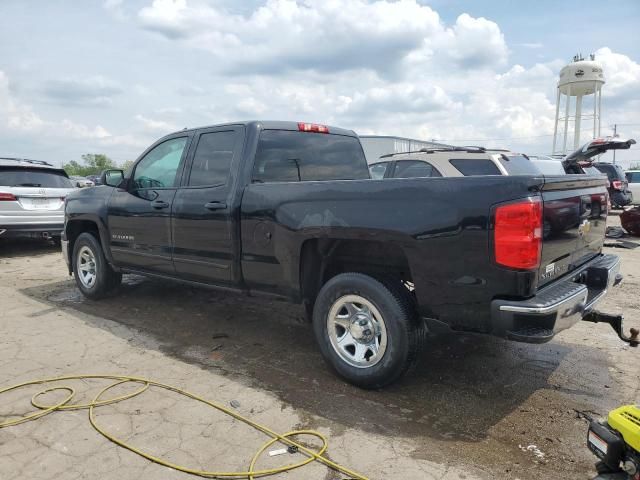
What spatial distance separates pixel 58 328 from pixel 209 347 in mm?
1766

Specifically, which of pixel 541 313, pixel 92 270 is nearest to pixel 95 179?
pixel 92 270

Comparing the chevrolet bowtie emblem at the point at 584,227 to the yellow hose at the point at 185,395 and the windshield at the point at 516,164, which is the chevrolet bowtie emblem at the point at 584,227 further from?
the windshield at the point at 516,164

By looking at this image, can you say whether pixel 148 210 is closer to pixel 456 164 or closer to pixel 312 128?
pixel 312 128

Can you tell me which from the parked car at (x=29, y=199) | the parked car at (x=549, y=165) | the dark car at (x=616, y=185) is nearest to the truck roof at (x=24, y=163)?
the parked car at (x=29, y=199)

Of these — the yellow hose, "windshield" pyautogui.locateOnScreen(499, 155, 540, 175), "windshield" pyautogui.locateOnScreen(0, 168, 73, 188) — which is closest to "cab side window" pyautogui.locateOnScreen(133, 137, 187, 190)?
the yellow hose

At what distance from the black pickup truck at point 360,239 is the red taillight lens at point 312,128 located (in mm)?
14

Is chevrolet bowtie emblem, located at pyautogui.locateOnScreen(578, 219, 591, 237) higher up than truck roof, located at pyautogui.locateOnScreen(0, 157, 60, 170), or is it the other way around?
→ truck roof, located at pyautogui.locateOnScreen(0, 157, 60, 170)

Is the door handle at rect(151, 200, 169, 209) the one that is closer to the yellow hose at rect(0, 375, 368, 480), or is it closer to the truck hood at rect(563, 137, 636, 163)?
the yellow hose at rect(0, 375, 368, 480)

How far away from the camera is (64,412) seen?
329 cm

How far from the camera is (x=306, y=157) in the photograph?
4695 millimetres

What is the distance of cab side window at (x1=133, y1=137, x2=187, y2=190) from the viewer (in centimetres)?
502

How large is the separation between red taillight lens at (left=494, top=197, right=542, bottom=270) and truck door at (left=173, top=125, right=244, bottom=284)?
2.24 m

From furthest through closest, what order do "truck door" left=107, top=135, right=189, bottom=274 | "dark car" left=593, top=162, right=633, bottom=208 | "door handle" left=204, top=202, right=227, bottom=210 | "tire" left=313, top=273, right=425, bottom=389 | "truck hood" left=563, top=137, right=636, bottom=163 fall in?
"dark car" left=593, top=162, right=633, bottom=208 → "truck hood" left=563, top=137, right=636, bottom=163 → "truck door" left=107, top=135, right=189, bottom=274 → "door handle" left=204, top=202, right=227, bottom=210 → "tire" left=313, top=273, right=425, bottom=389

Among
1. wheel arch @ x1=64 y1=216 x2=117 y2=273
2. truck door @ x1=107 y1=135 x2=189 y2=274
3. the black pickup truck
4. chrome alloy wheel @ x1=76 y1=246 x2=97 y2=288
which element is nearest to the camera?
the black pickup truck
